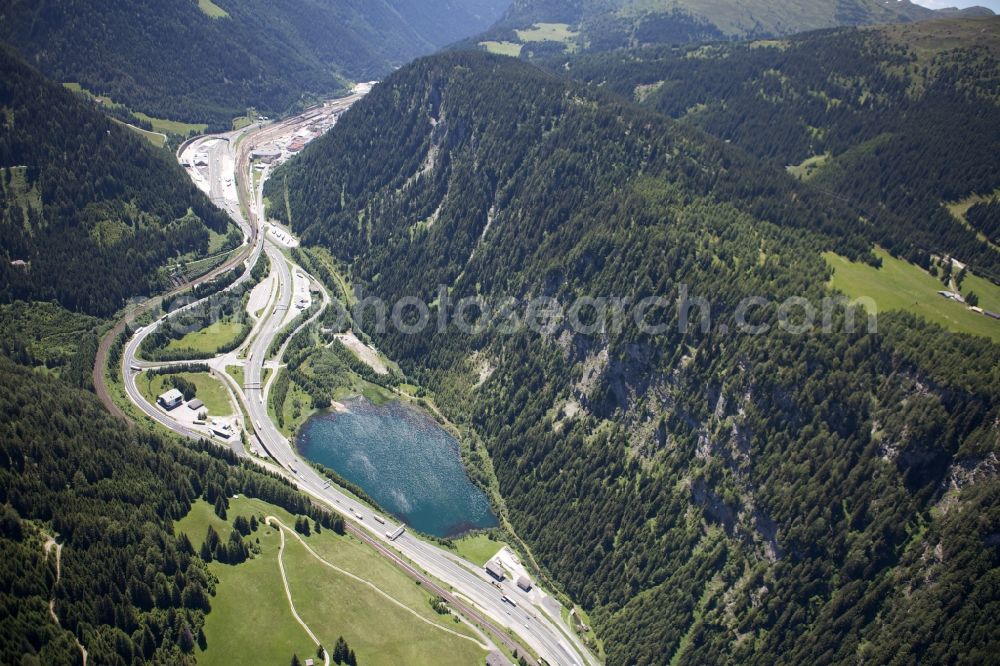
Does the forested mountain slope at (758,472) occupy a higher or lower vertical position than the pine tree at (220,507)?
higher

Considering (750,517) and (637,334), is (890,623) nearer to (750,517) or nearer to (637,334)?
(750,517)

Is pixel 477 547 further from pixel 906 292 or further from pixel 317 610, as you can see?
pixel 906 292

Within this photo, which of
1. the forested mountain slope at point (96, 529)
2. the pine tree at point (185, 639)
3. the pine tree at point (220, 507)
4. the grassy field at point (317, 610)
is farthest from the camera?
the pine tree at point (220, 507)

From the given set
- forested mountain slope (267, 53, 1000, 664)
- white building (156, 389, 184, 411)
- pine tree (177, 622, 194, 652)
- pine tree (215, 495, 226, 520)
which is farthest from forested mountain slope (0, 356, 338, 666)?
forested mountain slope (267, 53, 1000, 664)

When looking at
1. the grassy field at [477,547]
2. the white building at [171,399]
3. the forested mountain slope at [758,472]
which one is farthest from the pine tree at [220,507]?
the forested mountain slope at [758,472]

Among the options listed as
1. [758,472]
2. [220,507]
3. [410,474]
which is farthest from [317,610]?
[758,472]

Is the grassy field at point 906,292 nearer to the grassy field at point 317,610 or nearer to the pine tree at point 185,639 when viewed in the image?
the grassy field at point 317,610
